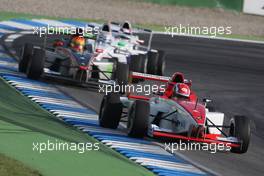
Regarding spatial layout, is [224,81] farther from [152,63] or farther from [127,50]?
[127,50]

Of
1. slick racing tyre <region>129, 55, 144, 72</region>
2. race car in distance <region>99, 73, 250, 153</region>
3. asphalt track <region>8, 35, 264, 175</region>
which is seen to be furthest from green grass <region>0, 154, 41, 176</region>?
slick racing tyre <region>129, 55, 144, 72</region>

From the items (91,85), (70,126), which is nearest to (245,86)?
(91,85)

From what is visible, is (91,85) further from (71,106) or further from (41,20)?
(41,20)

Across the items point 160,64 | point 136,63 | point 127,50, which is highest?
point 127,50

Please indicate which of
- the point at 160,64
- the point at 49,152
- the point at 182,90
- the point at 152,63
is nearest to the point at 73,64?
the point at 152,63

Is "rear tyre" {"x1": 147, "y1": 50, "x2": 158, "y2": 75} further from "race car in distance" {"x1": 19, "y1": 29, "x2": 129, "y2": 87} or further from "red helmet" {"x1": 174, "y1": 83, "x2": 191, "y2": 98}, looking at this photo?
"red helmet" {"x1": 174, "y1": 83, "x2": 191, "y2": 98}

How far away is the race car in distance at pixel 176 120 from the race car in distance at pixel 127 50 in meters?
5.92

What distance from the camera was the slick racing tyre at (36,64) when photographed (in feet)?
66.1

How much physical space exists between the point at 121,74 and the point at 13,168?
9.10 meters

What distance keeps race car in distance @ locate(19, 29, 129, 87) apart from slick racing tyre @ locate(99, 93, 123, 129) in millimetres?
4617

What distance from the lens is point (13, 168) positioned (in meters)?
11.3

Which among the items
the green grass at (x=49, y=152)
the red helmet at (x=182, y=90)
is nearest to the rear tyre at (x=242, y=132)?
the red helmet at (x=182, y=90)

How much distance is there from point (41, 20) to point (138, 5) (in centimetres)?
721

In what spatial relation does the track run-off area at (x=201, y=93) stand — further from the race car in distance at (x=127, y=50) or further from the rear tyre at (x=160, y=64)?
the race car in distance at (x=127, y=50)
